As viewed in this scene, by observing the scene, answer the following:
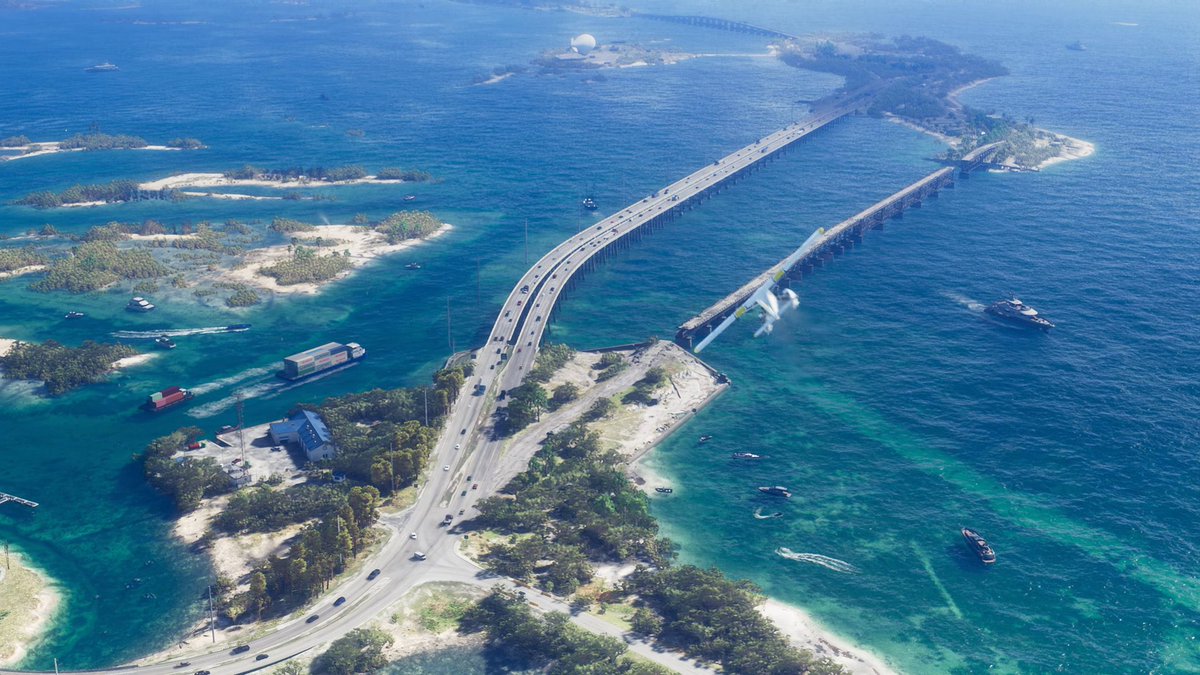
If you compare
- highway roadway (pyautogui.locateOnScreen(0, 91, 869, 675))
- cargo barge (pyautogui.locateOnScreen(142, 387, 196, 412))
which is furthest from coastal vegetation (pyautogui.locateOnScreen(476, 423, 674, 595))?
cargo barge (pyautogui.locateOnScreen(142, 387, 196, 412))

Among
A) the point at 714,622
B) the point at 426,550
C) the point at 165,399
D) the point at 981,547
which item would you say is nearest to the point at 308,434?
the point at 165,399

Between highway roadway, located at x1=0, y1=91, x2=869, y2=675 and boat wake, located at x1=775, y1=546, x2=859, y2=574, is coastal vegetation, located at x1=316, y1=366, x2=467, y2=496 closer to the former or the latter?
highway roadway, located at x1=0, y1=91, x2=869, y2=675

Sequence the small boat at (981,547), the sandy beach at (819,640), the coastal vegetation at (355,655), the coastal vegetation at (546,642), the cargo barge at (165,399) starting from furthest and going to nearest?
1. the cargo barge at (165,399)
2. the small boat at (981,547)
3. the sandy beach at (819,640)
4. the coastal vegetation at (546,642)
5. the coastal vegetation at (355,655)

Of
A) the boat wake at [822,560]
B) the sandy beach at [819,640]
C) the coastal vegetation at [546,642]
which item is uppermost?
the coastal vegetation at [546,642]

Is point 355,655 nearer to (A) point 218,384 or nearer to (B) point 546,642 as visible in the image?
(B) point 546,642

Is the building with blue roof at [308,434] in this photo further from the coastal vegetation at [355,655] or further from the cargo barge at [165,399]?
the coastal vegetation at [355,655]

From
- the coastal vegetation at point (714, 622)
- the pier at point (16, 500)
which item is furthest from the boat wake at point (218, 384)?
the coastal vegetation at point (714, 622)

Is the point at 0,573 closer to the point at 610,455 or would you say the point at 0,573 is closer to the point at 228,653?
the point at 228,653
